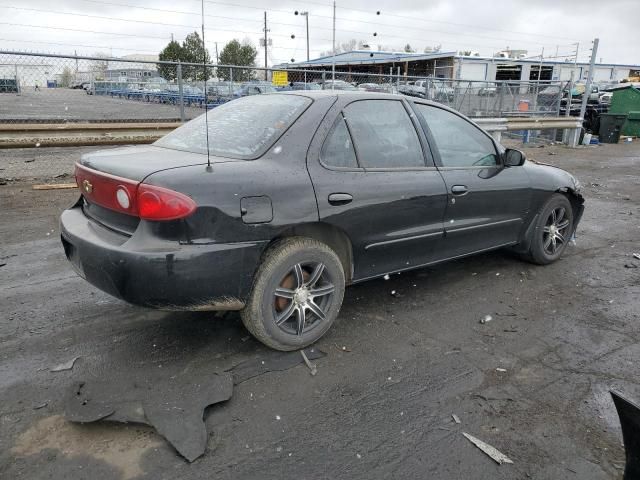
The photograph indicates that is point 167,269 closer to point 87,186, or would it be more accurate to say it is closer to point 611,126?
point 87,186

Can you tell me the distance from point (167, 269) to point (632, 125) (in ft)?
70.2

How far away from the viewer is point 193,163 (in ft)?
10.0

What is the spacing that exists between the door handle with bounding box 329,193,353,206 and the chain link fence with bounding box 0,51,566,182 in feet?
4.26

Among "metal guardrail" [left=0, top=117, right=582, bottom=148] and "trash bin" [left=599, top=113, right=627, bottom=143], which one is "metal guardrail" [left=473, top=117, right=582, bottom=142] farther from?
"metal guardrail" [left=0, top=117, right=582, bottom=148]

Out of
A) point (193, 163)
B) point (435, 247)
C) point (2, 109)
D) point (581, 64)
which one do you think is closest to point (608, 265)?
point (435, 247)

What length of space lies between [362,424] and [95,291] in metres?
2.65

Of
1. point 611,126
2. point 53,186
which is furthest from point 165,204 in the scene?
point 611,126

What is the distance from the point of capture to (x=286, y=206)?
3.10 meters

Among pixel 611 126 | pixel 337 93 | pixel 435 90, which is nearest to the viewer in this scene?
pixel 337 93

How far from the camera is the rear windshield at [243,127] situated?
3294 millimetres

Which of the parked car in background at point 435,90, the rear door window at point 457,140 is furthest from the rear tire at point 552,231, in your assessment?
the parked car in background at point 435,90

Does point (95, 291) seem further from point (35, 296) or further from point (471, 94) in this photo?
point (471, 94)

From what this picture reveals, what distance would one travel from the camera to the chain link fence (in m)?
9.30

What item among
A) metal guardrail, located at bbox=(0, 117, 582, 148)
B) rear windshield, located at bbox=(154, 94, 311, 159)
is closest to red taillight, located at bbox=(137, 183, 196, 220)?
rear windshield, located at bbox=(154, 94, 311, 159)
